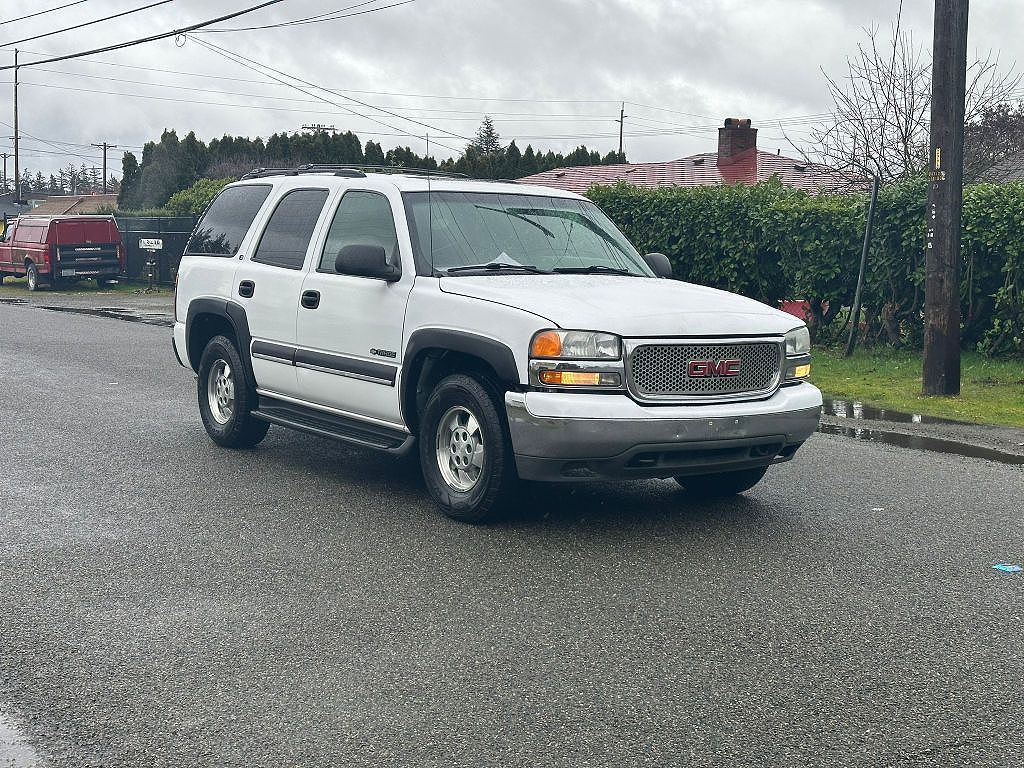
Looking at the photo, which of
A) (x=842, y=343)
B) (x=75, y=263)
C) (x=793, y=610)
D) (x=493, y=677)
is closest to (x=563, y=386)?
(x=793, y=610)

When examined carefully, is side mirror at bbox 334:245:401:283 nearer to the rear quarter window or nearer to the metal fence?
the metal fence

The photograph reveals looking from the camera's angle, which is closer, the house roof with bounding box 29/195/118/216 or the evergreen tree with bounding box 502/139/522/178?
the evergreen tree with bounding box 502/139/522/178

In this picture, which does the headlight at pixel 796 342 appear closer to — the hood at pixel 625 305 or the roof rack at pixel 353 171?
the hood at pixel 625 305

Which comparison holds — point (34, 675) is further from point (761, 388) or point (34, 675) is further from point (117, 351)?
point (117, 351)

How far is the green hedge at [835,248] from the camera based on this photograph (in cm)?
1507

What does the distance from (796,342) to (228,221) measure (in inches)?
173

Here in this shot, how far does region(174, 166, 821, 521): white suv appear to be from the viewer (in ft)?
21.6

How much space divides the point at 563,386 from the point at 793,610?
5.51 ft

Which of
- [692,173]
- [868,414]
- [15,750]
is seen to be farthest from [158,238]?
[15,750]

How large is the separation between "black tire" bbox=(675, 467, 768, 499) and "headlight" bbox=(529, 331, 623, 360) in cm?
152

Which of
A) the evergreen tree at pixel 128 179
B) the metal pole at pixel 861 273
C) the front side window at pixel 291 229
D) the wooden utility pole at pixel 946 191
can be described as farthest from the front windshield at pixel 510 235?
the evergreen tree at pixel 128 179

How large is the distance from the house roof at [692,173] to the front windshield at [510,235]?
110ft

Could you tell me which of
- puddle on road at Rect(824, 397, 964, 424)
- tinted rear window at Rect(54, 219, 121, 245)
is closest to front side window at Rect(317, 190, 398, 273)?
puddle on road at Rect(824, 397, 964, 424)

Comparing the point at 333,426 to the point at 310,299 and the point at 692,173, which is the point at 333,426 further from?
the point at 692,173
